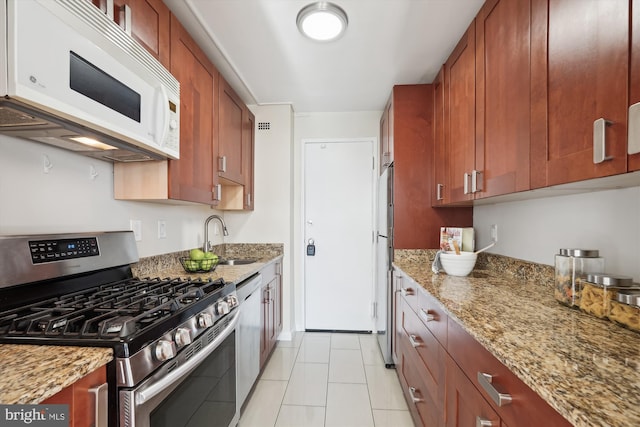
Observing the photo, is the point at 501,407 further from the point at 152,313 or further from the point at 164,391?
the point at 152,313

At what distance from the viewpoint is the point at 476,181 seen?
160 centimetres

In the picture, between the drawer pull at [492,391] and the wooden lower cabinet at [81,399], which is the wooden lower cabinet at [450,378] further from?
the wooden lower cabinet at [81,399]

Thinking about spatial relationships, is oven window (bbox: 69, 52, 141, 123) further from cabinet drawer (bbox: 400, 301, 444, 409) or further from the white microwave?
cabinet drawer (bbox: 400, 301, 444, 409)

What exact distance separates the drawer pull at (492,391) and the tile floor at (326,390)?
4.07 feet

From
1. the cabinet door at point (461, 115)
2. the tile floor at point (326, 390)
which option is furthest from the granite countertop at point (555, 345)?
the tile floor at point (326, 390)

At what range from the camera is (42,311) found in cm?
99

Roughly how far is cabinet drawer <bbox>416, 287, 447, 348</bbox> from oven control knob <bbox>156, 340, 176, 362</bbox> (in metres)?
1.03

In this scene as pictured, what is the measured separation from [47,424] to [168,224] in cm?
160

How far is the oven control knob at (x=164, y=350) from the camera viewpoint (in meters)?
0.92

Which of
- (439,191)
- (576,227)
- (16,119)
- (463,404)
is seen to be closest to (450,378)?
(463,404)

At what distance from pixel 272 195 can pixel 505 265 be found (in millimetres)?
2162

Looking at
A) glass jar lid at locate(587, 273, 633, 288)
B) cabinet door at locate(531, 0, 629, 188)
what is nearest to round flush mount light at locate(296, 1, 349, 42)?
cabinet door at locate(531, 0, 629, 188)

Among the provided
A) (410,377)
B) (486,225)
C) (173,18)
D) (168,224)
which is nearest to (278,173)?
(168,224)

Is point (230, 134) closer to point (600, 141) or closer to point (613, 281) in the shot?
point (600, 141)
